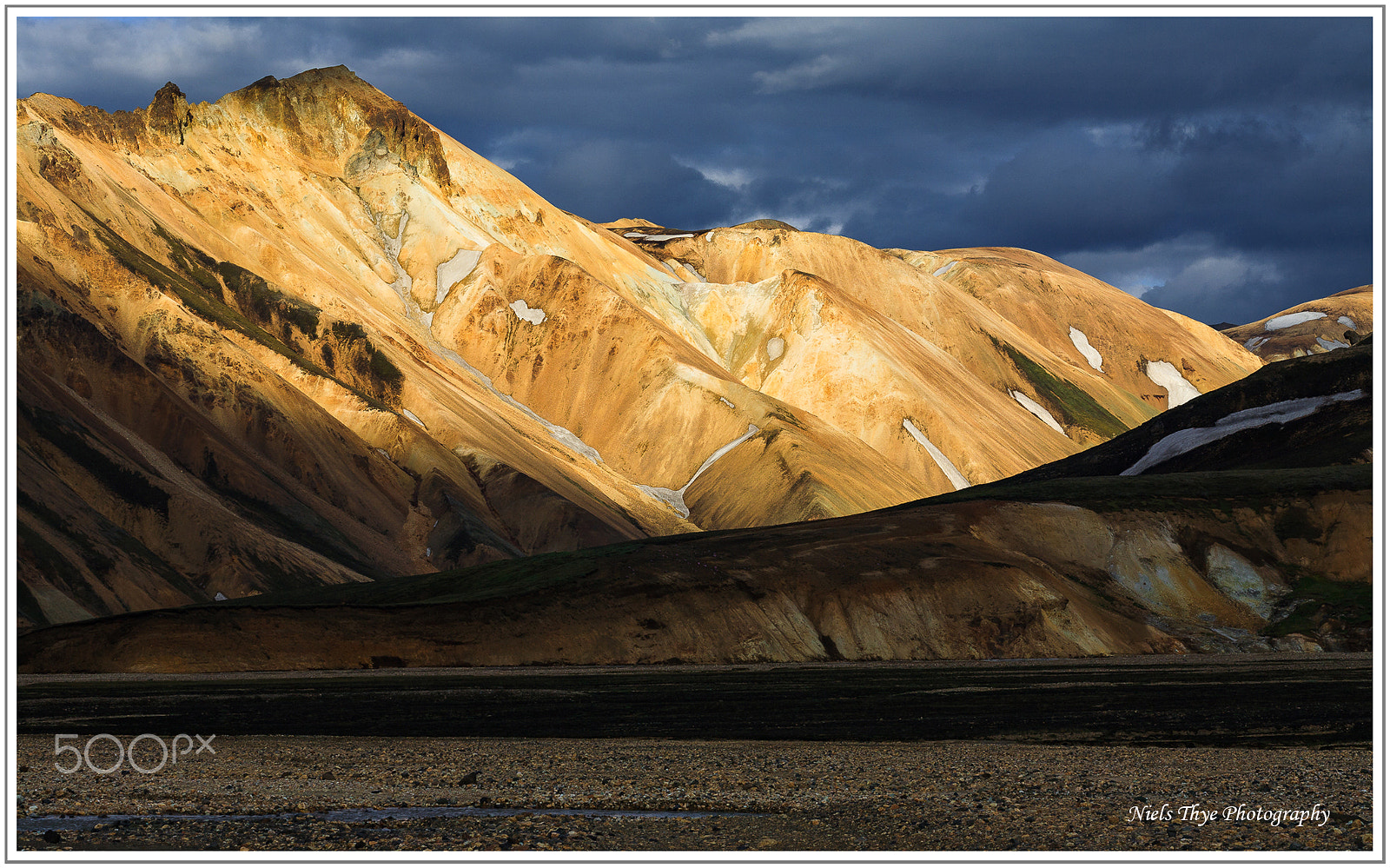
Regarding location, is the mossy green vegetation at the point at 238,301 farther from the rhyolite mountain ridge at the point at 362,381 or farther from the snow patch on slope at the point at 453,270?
the snow patch on slope at the point at 453,270

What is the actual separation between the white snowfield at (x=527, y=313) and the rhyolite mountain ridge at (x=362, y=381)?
36 centimetres

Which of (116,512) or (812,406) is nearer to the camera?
(116,512)

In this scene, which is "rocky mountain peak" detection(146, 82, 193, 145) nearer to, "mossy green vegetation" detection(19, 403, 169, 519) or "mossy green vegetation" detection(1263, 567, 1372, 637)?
"mossy green vegetation" detection(19, 403, 169, 519)

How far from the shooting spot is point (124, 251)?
5118 inches

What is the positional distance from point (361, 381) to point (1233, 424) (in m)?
87.4

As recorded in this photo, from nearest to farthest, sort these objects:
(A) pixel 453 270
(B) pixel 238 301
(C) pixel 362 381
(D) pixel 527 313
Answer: (C) pixel 362 381
(B) pixel 238 301
(D) pixel 527 313
(A) pixel 453 270

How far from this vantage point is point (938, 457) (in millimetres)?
174375

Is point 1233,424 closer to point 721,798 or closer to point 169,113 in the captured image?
point 721,798

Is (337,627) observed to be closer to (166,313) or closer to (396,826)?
(396,826)

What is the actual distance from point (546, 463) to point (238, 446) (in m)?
36.0

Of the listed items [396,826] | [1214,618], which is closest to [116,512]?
[1214,618]

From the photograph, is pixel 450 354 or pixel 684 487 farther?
pixel 450 354

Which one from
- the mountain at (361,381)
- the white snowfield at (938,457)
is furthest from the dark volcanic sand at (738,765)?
the white snowfield at (938,457)

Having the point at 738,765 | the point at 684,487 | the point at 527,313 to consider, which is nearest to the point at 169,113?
the point at 527,313
